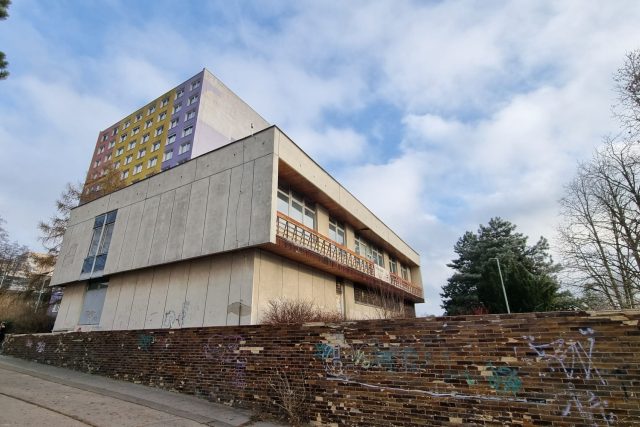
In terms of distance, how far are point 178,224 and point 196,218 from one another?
3.79 feet

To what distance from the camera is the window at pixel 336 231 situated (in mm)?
18625

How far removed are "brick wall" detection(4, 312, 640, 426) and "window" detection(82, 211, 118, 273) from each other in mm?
12533

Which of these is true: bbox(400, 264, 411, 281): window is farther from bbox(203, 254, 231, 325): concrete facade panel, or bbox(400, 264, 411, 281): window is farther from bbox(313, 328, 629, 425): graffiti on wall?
bbox(313, 328, 629, 425): graffiti on wall

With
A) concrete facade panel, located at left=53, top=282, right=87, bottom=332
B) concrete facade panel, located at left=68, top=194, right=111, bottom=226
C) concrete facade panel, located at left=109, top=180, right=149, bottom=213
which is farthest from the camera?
concrete facade panel, located at left=68, top=194, right=111, bottom=226

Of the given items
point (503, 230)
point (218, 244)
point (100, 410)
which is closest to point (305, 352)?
point (100, 410)

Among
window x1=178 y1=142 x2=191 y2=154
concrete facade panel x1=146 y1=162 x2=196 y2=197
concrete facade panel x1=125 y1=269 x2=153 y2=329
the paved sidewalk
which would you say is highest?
window x1=178 y1=142 x2=191 y2=154

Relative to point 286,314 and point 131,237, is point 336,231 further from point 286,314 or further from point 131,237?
point 131,237

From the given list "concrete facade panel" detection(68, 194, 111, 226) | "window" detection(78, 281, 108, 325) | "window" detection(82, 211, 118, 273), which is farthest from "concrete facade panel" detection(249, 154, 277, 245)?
"concrete facade panel" detection(68, 194, 111, 226)

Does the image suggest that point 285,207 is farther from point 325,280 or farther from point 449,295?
point 449,295

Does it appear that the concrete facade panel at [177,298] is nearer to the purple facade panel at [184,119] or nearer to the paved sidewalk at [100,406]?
the paved sidewalk at [100,406]

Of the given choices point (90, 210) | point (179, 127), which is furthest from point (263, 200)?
point (179, 127)

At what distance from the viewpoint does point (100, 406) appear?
6910mm

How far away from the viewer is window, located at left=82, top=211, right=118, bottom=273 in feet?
58.4

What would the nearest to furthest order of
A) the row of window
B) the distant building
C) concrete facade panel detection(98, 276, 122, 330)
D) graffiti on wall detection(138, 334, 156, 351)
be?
graffiti on wall detection(138, 334, 156, 351), the distant building, the row of window, concrete facade panel detection(98, 276, 122, 330)
